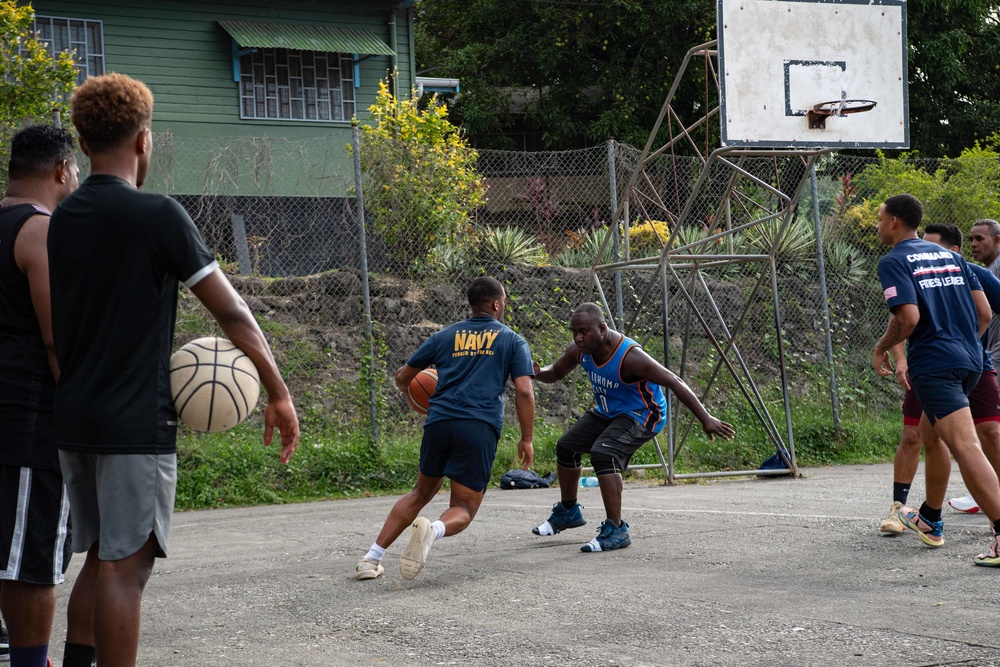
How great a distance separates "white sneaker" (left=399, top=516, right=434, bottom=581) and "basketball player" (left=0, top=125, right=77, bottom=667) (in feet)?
7.05

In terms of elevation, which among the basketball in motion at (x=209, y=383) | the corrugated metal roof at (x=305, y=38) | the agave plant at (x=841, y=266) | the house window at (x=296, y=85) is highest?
the corrugated metal roof at (x=305, y=38)

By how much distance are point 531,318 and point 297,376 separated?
3.07 m

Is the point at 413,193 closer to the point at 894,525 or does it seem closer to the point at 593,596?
the point at 894,525

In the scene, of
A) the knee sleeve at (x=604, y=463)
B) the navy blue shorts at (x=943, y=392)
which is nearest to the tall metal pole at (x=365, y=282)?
the knee sleeve at (x=604, y=463)

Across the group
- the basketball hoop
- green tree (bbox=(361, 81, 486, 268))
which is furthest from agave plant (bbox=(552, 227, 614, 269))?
the basketball hoop

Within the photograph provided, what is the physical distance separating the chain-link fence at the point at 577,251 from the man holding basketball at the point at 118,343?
6.91 meters

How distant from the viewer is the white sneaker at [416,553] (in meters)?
5.94

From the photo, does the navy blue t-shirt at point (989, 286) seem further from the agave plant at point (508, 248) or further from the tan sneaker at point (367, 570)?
the agave plant at point (508, 248)

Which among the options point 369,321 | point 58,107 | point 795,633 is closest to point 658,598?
point 795,633

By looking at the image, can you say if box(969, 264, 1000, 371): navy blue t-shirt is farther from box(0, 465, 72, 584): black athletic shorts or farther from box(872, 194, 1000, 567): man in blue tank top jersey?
box(0, 465, 72, 584): black athletic shorts

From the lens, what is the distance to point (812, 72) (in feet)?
33.4

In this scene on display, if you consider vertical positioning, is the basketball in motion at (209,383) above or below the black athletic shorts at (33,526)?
above

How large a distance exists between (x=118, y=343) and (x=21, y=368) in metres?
0.91

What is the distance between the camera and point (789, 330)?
14.8 meters
